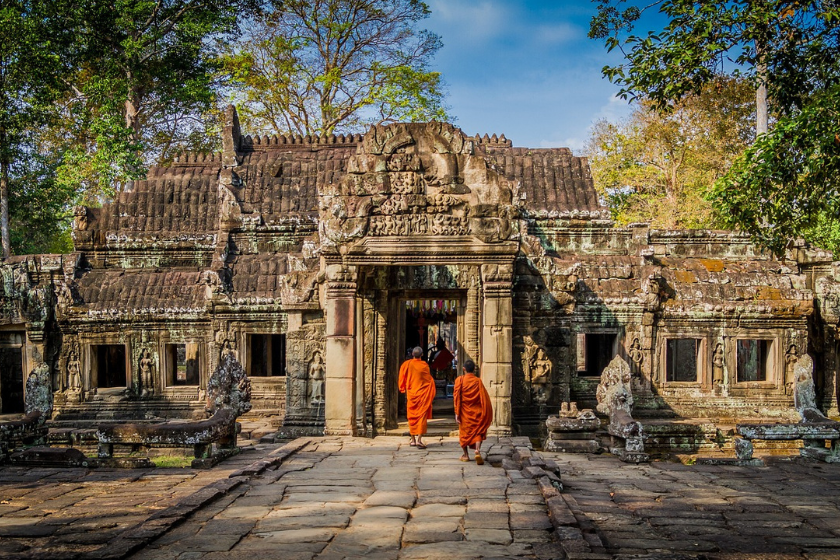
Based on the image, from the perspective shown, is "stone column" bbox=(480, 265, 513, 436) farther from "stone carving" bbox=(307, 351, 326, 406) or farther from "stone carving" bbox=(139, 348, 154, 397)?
"stone carving" bbox=(139, 348, 154, 397)

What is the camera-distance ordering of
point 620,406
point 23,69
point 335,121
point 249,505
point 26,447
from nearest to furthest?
1. point 249,505
2. point 26,447
3. point 620,406
4. point 23,69
5. point 335,121

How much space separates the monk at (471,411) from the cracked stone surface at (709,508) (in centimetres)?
111

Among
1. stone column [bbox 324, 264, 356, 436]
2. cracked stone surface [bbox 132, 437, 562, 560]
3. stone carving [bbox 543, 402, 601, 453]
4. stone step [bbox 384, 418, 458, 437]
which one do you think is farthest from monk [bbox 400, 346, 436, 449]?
stone carving [bbox 543, 402, 601, 453]

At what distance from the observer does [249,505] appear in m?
7.91

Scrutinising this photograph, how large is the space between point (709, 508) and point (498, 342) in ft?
15.6

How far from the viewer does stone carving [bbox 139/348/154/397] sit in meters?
17.9

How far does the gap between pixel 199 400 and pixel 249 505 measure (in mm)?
10178

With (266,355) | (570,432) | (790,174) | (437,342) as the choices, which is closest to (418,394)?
(570,432)

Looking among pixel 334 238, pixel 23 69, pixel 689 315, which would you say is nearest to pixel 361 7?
pixel 23 69

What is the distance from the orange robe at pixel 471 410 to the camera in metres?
10.5

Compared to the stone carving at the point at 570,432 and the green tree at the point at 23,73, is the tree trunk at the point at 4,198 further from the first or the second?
the stone carving at the point at 570,432

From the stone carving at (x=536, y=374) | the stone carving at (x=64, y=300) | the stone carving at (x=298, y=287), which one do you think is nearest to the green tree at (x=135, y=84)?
the stone carving at (x=64, y=300)

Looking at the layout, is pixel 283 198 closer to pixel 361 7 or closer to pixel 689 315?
pixel 689 315

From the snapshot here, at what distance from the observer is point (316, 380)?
14453mm
